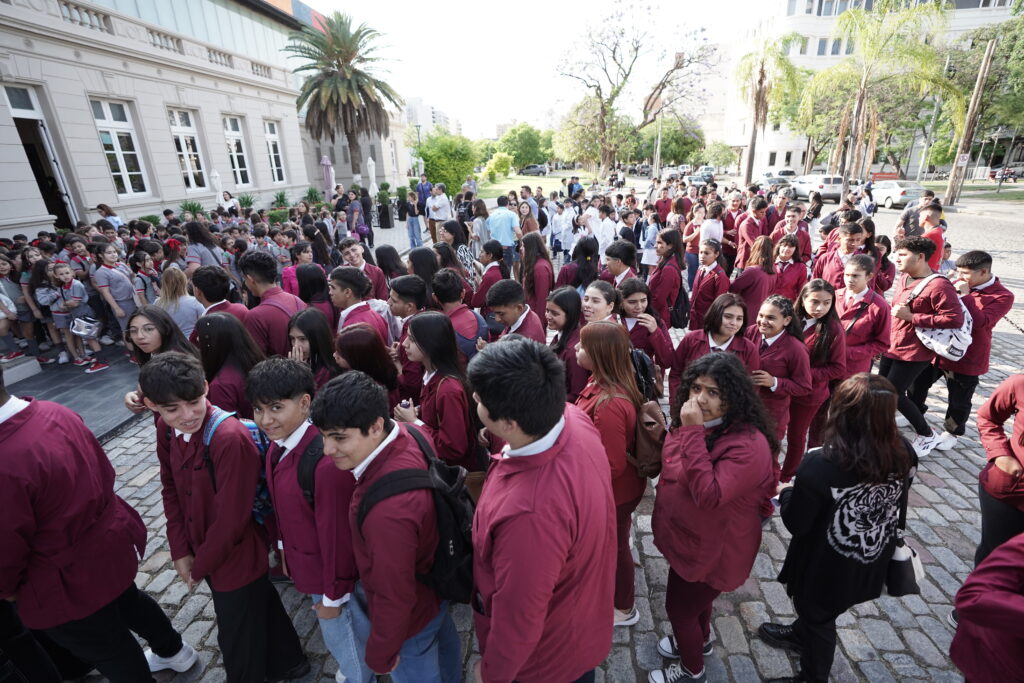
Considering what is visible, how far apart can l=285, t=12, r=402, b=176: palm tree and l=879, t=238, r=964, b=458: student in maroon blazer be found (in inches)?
1084

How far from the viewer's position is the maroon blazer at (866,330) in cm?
396

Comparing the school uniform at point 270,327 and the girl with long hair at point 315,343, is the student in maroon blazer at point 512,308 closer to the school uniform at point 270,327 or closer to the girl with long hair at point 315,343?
the girl with long hair at point 315,343

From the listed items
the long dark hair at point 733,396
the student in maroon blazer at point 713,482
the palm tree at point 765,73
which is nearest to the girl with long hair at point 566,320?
the student in maroon blazer at point 713,482

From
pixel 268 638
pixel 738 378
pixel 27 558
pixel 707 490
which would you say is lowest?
pixel 268 638

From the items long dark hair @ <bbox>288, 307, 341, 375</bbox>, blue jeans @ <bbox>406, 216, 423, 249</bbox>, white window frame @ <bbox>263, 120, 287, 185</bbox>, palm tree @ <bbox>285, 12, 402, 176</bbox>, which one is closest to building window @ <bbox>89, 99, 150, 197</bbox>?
white window frame @ <bbox>263, 120, 287, 185</bbox>

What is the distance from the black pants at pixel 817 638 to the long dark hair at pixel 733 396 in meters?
0.86

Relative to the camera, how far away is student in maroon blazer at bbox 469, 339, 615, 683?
1.48 meters

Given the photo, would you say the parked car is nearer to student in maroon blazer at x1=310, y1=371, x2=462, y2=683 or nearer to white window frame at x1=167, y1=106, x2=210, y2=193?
student in maroon blazer at x1=310, y1=371, x2=462, y2=683

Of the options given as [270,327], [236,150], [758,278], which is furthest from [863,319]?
[236,150]

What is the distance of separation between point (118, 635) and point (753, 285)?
5.80 m

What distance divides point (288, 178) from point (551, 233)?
649 inches

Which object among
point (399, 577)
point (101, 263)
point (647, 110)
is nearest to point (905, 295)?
point (399, 577)

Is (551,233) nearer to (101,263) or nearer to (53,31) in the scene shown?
(101,263)

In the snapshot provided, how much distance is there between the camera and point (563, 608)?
1668 mm
